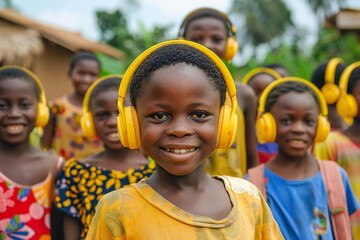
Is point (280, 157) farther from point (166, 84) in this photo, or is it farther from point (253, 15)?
point (253, 15)

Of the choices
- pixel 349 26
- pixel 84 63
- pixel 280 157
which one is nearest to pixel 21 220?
pixel 280 157

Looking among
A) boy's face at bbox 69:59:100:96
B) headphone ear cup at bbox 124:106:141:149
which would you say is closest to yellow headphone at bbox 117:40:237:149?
headphone ear cup at bbox 124:106:141:149

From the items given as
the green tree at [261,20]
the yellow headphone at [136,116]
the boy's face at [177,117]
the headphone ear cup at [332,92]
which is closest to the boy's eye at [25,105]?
the yellow headphone at [136,116]

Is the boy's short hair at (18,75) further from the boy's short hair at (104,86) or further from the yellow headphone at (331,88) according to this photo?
the yellow headphone at (331,88)

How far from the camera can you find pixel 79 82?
538 cm

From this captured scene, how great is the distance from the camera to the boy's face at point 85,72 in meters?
5.41

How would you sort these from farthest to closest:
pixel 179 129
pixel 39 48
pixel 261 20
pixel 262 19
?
pixel 262 19 → pixel 261 20 → pixel 39 48 → pixel 179 129

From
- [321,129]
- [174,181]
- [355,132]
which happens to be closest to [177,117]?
[174,181]

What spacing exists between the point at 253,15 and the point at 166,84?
32.3 m

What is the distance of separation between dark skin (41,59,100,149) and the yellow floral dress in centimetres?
205

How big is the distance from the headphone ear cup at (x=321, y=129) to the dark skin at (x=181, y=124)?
134 cm

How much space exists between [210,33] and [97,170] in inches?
65.4

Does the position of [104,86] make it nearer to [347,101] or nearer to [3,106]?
[3,106]

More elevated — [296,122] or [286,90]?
[286,90]
